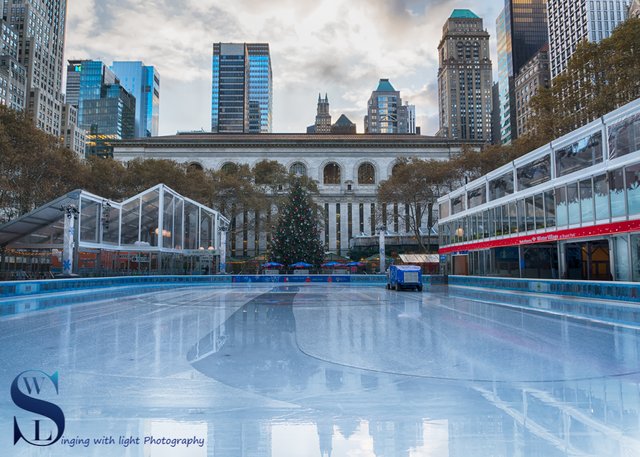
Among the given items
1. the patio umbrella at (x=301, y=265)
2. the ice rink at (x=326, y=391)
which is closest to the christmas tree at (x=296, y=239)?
the patio umbrella at (x=301, y=265)

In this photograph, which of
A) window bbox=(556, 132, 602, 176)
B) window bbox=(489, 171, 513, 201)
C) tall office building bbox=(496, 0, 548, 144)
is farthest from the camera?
tall office building bbox=(496, 0, 548, 144)

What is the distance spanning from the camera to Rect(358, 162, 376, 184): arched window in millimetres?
96125

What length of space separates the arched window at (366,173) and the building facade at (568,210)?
5128 centimetres

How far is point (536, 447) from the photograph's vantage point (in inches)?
155

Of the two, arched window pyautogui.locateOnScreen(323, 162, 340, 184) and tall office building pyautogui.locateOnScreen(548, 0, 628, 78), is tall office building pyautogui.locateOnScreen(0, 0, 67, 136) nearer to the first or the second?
arched window pyautogui.locateOnScreen(323, 162, 340, 184)

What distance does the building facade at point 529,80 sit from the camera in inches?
5349

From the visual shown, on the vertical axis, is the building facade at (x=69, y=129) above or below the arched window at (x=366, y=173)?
above

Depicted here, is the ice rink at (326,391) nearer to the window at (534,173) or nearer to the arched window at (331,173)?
the window at (534,173)

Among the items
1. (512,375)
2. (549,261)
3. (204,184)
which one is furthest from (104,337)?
(204,184)

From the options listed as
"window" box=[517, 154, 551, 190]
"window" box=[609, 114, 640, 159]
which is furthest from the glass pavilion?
"window" box=[609, 114, 640, 159]

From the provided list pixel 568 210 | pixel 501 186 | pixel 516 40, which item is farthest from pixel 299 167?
pixel 516 40

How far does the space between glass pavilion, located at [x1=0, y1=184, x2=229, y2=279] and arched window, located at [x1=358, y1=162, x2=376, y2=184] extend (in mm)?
49033

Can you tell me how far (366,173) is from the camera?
96.4 m

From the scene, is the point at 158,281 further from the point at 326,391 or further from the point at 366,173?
the point at 366,173
